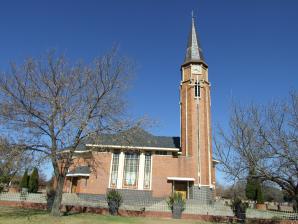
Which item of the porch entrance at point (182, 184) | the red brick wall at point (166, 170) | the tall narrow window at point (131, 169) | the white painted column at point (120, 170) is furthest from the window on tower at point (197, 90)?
the white painted column at point (120, 170)

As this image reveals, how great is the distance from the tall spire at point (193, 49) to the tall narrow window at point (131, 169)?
50.6 feet

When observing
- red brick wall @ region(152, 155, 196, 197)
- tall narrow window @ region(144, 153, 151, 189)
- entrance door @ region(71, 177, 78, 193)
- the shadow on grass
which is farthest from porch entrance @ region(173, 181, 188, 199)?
the shadow on grass

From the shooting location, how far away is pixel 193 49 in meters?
41.5

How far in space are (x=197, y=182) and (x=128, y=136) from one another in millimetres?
17437

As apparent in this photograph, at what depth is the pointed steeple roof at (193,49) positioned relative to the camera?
4017 cm

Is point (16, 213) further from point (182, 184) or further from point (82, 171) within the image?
point (182, 184)

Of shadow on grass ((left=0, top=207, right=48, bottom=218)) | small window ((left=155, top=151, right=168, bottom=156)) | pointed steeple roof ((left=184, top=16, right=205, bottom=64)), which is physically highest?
pointed steeple roof ((left=184, top=16, right=205, bottom=64))

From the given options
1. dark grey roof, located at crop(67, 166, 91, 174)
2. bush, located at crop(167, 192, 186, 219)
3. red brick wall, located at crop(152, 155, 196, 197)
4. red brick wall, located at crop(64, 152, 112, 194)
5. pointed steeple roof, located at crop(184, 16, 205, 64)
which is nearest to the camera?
bush, located at crop(167, 192, 186, 219)

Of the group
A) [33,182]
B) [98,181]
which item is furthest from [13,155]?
[33,182]

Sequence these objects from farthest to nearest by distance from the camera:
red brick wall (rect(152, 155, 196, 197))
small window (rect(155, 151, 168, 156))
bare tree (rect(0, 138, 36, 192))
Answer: small window (rect(155, 151, 168, 156)) → red brick wall (rect(152, 155, 196, 197)) → bare tree (rect(0, 138, 36, 192))

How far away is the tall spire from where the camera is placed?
40219mm

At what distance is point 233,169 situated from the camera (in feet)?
42.5

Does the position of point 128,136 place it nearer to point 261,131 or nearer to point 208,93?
point 261,131

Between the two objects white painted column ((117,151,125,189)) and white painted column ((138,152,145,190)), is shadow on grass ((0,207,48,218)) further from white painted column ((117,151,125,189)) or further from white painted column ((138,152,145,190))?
white painted column ((138,152,145,190))
